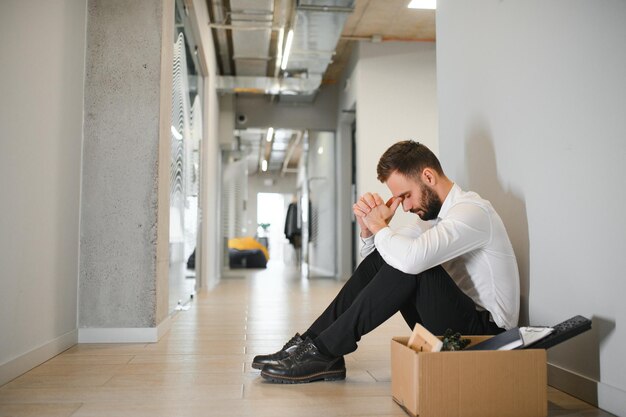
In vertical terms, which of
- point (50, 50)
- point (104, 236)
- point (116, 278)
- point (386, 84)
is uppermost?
point (386, 84)

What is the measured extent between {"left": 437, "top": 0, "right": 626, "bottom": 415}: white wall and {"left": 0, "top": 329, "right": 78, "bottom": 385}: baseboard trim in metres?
1.77

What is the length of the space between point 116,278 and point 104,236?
0.69 ft

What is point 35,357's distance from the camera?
215 centimetres

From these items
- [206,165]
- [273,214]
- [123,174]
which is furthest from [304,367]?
[273,214]

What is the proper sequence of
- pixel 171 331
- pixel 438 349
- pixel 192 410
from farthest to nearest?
pixel 171 331 < pixel 192 410 < pixel 438 349

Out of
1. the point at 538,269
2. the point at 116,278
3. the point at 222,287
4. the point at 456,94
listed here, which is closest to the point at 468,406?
the point at 538,269

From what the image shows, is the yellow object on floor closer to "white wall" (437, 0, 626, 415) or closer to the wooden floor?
the wooden floor

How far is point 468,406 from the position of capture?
1418mm

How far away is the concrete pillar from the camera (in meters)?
2.73

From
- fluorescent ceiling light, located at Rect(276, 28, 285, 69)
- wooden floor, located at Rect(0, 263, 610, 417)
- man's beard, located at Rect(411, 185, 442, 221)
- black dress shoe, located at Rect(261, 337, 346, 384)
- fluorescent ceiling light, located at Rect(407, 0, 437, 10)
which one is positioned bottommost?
wooden floor, located at Rect(0, 263, 610, 417)

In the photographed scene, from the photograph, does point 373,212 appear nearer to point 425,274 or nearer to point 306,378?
point 425,274

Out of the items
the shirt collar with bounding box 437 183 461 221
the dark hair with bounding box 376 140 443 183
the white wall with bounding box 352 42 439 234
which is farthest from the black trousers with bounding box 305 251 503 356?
the white wall with bounding box 352 42 439 234

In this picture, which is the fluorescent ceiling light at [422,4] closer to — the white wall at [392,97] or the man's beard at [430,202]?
the white wall at [392,97]

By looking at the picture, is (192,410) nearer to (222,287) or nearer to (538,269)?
(538,269)
